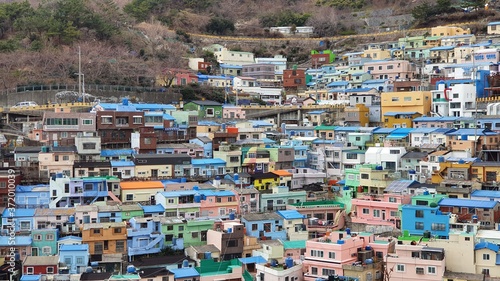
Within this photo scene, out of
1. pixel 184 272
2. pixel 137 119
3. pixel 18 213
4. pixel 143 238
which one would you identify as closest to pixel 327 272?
pixel 184 272

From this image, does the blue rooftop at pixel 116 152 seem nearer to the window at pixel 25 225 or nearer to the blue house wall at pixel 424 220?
the window at pixel 25 225

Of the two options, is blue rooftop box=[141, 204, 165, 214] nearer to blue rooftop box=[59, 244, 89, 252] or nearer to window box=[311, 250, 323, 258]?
blue rooftop box=[59, 244, 89, 252]

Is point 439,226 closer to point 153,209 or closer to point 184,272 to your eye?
point 184,272

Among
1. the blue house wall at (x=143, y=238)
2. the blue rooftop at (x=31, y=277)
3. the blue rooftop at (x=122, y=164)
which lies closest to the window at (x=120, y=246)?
the blue house wall at (x=143, y=238)

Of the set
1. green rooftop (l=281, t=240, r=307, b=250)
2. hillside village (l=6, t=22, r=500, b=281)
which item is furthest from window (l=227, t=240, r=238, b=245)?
green rooftop (l=281, t=240, r=307, b=250)

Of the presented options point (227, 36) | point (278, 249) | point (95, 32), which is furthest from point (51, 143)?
point (227, 36)

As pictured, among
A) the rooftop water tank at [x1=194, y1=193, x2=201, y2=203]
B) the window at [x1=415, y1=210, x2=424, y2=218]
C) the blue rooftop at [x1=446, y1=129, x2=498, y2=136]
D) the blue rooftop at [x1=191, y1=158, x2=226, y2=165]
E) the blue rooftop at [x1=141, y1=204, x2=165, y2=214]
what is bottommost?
the blue rooftop at [x1=141, y1=204, x2=165, y2=214]
